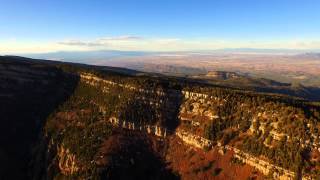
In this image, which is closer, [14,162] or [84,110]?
[14,162]

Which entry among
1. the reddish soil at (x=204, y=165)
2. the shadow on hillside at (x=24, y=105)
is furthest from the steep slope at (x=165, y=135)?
the shadow on hillside at (x=24, y=105)

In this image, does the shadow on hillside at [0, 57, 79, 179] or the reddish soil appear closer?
the reddish soil

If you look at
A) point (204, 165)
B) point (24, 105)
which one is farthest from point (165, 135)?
point (24, 105)

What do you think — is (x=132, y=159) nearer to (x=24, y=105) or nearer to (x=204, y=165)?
(x=204, y=165)

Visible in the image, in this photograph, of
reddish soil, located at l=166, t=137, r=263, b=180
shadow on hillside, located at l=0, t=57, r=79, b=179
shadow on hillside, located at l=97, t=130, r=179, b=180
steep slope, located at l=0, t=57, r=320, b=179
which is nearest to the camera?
steep slope, located at l=0, t=57, r=320, b=179

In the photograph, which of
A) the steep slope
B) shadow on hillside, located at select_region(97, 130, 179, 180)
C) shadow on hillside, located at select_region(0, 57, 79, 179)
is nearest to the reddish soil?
the steep slope

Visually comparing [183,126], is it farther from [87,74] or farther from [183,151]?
[87,74]

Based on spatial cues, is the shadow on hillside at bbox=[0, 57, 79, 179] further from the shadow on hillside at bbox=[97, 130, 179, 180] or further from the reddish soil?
the reddish soil

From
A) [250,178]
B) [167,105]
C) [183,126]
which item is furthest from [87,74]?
[250,178]
